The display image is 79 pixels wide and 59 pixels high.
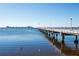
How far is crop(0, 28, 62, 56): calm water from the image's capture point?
4.33 meters

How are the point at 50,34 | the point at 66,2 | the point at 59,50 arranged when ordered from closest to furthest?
the point at 66,2 → the point at 59,50 → the point at 50,34

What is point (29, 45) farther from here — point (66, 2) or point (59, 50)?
point (66, 2)

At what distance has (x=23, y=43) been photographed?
4.41 metres

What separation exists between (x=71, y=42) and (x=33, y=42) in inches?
24.4

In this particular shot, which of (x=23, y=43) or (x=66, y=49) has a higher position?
(x=23, y=43)

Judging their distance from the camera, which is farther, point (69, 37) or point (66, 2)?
point (69, 37)

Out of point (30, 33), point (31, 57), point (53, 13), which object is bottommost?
point (31, 57)

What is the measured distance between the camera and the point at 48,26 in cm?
452

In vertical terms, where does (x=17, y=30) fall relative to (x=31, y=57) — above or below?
above

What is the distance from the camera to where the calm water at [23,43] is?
4.33 meters

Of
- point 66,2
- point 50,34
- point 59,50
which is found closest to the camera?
point 66,2

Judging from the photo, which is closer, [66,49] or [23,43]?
[23,43]

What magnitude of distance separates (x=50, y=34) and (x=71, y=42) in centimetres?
74

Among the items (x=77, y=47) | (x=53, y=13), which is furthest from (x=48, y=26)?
(x=77, y=47)
